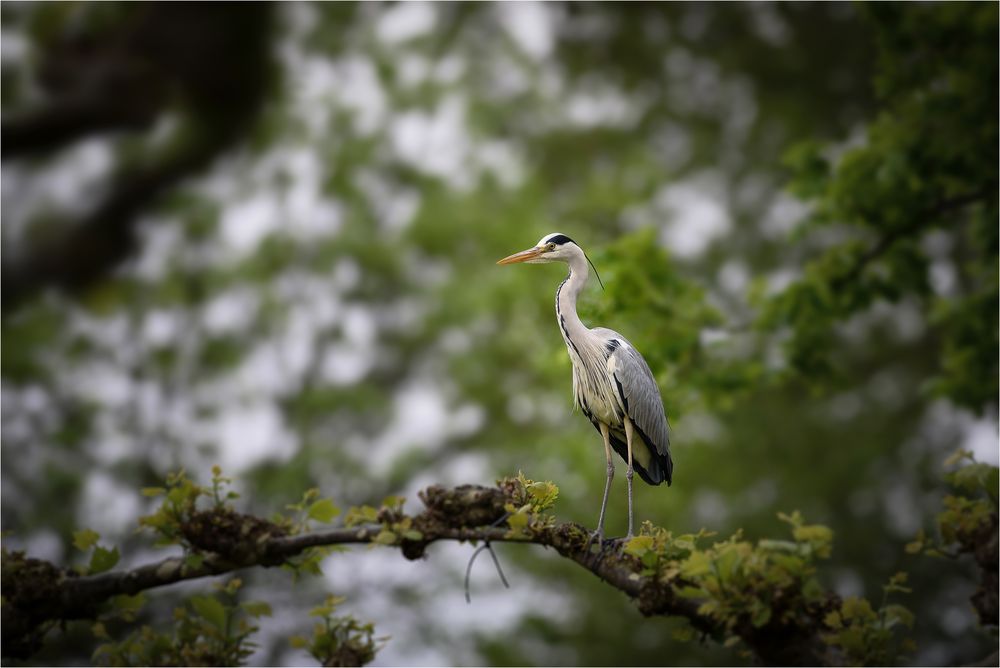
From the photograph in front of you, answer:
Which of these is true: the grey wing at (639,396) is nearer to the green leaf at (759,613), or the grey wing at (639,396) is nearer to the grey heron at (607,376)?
the grey heron at (607,376)

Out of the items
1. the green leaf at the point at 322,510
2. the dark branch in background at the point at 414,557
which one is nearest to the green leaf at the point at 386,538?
the dark branch in background at the point at 414,557

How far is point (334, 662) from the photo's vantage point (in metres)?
2.77

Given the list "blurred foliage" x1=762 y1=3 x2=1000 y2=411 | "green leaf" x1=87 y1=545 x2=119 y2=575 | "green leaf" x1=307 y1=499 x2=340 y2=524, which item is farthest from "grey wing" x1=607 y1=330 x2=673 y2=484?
"blurred foliage" x1=762 y1=3 x2=1000 y2=411

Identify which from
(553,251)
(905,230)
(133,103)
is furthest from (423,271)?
(553,251)

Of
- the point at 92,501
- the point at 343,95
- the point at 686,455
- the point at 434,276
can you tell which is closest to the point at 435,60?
the point at 343,95

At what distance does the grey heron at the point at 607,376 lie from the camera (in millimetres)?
3053

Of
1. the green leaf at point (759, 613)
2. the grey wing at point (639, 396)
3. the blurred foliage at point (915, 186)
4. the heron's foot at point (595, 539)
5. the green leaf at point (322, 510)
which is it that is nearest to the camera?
the green leaf at point (759, 613)

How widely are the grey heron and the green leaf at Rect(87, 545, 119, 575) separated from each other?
5.15ft

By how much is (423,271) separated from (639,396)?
331 inches

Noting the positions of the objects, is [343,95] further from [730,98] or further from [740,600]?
[740,600]

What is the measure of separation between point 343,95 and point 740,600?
10.2 m

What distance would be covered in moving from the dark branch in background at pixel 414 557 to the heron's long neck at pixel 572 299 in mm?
690

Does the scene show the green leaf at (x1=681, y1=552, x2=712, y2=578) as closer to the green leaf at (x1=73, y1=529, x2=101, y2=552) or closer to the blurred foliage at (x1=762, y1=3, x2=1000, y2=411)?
the green leaf at (x1=73, y1=529, x2=101, y2=552)

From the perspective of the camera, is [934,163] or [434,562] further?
[434,562]
